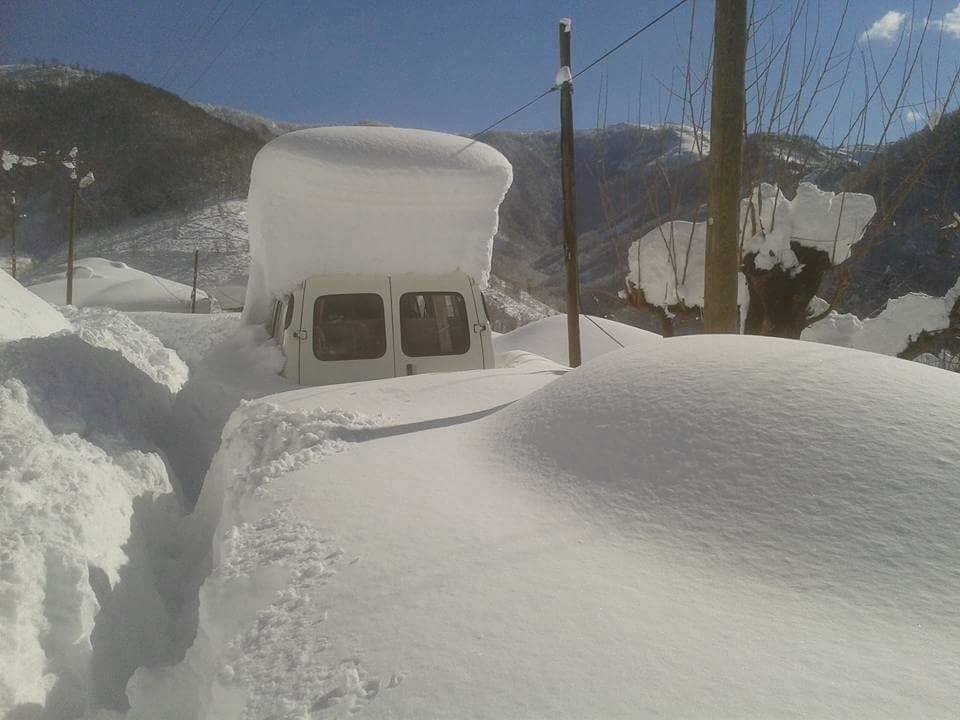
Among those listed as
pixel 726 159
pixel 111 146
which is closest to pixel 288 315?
pixel 726 159

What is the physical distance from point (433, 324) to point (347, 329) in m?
0.87

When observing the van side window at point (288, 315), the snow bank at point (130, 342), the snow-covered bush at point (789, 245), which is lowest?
the snow bank at point (130, 342)

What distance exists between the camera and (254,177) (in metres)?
6.70

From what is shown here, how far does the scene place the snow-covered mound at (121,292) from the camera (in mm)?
32531

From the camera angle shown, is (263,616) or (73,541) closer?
(263,616)

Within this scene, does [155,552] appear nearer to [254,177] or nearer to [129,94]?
[254,177]

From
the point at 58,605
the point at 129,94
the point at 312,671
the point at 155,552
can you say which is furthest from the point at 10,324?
the point at 129,94

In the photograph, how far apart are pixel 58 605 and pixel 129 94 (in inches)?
4688

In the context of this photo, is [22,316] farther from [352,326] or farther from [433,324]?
[433,324]

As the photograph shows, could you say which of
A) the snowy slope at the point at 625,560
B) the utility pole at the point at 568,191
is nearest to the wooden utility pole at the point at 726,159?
the snowy slope at the point at 625,560

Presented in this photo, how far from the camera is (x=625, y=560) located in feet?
7.47

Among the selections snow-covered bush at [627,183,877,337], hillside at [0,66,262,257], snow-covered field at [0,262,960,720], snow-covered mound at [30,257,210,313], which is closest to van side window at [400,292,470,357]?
snow-covered field at [0,262,960,720]

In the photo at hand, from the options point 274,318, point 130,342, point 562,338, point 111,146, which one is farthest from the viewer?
point 111,146

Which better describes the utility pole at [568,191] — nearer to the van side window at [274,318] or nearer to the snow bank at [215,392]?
the van side window at [274,318]
